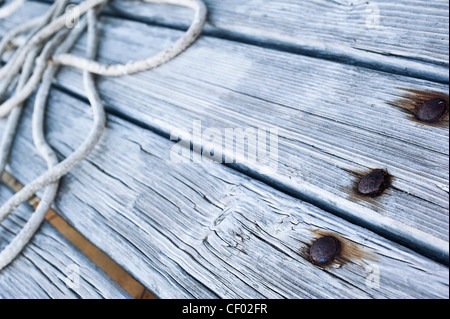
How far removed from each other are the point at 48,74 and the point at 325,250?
0.96 metres

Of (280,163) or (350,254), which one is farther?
(280,163)

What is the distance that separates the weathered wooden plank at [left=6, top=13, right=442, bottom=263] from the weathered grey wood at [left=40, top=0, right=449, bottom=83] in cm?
3

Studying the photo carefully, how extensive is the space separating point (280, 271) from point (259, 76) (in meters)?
0.46

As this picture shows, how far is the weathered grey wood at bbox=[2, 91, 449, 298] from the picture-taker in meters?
0.58

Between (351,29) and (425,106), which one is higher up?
(351,29)

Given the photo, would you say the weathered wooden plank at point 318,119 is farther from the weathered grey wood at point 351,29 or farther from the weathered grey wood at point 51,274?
the weathered grey wood at point 51,274

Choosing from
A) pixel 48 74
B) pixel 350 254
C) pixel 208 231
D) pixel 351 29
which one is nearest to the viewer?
pixel 350 254

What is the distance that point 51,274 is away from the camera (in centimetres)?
76

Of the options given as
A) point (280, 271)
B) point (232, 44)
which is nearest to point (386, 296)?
point (280, 271)

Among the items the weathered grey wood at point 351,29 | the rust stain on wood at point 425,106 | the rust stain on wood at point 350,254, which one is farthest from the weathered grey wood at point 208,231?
the weathered grey wood at point 351,29

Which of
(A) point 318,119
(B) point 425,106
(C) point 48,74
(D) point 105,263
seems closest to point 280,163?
(A) point 318,119

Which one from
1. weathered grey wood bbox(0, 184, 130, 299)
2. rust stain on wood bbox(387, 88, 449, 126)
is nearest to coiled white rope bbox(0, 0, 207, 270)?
weathered grey wood bbox(0, 184, 130, 299)

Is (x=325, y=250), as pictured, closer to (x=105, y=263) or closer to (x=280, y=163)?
(x=280, y=163)

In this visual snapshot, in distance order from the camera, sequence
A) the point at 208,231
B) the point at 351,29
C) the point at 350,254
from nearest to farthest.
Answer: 1. the point at 350,254
2. the point at 208,231
3. the point at 351,29
